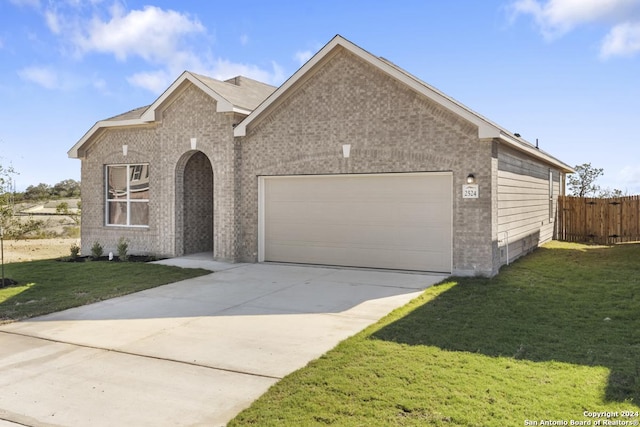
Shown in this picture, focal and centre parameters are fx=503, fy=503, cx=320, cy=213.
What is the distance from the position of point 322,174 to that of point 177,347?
7347 millimetres

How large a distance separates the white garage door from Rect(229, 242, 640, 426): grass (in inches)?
110

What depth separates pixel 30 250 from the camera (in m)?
19.0

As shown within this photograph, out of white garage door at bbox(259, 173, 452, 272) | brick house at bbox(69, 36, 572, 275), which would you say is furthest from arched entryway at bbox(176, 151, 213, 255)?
white garage door at bbox(259, 173, 452, 272)

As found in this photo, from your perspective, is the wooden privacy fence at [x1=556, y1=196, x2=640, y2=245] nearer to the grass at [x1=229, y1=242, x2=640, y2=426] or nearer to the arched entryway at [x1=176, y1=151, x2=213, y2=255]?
the grass at [x1=229, y1=242, x2=640, y2=426]

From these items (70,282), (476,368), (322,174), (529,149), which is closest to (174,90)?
(322,174)

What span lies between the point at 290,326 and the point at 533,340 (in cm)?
343

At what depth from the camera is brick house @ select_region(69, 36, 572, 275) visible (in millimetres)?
11695

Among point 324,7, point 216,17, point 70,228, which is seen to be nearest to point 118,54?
point 216,17

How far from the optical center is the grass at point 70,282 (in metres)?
9.34

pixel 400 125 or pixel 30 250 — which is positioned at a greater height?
pixel 400 125

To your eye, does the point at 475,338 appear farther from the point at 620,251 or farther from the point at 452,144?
the point at 620,251

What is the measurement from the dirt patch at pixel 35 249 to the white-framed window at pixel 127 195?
2.49 m

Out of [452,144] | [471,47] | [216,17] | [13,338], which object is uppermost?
[216,17]

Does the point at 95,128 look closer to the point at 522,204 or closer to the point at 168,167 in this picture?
the point at 168,167
